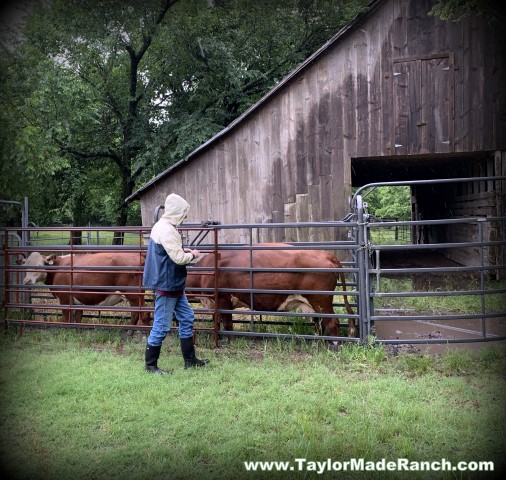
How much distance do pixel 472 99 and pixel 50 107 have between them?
13.5 metres

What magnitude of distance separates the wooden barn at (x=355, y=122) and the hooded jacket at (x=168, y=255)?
638 cm

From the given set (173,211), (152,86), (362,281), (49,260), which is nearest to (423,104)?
(362,281)

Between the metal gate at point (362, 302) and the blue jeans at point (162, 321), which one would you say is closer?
the blue jeans at point (162, 321)

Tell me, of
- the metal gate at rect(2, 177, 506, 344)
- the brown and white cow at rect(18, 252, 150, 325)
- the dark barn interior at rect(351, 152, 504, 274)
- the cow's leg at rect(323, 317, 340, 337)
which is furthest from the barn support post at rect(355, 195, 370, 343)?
the dark barn interior at rect(351, 152, 504, 274)

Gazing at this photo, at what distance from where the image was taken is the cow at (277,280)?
21.9 feet

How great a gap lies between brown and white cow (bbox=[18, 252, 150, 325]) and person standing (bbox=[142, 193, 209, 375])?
1948mm

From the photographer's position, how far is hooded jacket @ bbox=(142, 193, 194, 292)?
17.9 feet

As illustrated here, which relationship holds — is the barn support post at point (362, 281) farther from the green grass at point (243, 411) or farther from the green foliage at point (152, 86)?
the green foliage at point (152, 86)

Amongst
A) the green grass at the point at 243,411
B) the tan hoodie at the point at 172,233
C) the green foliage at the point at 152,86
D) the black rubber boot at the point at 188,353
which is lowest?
the green grass at the point at 243,411

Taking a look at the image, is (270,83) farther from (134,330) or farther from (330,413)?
(330,413)

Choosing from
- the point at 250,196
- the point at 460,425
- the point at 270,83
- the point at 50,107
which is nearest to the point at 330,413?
the point at 460,425

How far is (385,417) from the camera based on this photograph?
4078 mm

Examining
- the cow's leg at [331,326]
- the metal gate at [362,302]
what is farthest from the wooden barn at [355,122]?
the cow's leg at [331,326]

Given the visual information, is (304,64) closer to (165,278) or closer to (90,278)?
(90,278)
